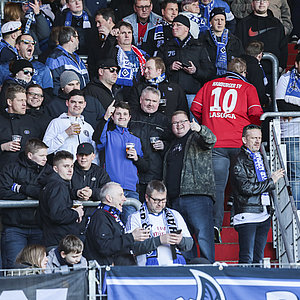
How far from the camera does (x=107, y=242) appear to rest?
9.04 metres

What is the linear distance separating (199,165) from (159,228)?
147 cm

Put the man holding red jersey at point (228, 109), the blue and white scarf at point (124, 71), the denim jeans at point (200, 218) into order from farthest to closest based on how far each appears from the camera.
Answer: the blue and white scarf at point (124, 71) → the man holding red jersey at point (228, 109) → the denim jeans at point (200, 218)

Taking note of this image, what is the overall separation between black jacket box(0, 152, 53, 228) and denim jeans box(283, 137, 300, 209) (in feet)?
9.87

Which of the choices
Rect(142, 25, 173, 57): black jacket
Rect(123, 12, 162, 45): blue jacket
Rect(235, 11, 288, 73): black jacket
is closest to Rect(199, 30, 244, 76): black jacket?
Rect(142, 25, 173, 57): black jacket

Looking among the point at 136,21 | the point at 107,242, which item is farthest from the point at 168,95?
the point at 107,242

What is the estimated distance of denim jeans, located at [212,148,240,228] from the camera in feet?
35.9

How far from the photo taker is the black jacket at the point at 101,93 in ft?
39.7

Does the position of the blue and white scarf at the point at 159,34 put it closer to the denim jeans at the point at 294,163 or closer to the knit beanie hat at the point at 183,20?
the knit beanie hat at the point at 183,20

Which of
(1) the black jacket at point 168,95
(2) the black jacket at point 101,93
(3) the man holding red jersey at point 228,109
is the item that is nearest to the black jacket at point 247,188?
(3) the man holding red jersey at point 228,109

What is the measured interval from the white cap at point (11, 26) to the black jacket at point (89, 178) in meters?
3.64

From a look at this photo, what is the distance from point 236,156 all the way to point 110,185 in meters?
2.33

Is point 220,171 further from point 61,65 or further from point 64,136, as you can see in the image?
point 61,65

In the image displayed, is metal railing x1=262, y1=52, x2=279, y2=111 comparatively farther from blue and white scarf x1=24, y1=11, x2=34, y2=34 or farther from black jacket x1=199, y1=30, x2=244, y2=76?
blue and white scarf x1=24, y1=11, x2=34, y2=34

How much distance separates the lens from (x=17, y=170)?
10297 mm
